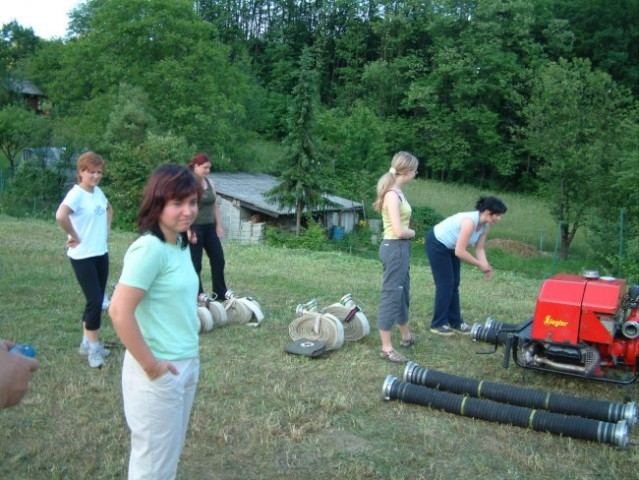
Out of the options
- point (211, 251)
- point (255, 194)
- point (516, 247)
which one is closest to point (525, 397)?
point (211, 251)

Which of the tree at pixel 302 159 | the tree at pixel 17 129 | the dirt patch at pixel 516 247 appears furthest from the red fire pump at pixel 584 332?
the tree at pixel 17 129

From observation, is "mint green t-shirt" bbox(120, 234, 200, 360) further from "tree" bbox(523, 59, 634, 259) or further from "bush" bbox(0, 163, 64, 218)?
"bush" bbox(0, 163, 64, 218)

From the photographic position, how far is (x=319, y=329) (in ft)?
19.6

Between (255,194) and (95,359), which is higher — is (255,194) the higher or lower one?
the lower one

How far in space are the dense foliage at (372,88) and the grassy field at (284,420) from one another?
15233mm

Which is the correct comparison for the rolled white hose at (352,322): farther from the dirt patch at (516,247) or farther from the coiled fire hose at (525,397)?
the dirt patch at (516,247)

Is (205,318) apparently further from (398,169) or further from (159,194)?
(159,194)

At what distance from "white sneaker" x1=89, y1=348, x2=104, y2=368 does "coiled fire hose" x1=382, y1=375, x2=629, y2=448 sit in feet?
7.65

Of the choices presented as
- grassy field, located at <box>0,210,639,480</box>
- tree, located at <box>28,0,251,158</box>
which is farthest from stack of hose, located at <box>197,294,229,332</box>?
tree, located at <box>28,0,251,158</box>

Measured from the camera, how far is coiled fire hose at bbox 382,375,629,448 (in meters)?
4.14

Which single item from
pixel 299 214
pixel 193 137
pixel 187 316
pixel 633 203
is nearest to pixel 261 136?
pixel 193 137

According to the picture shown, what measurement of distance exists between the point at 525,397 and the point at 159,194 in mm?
3237

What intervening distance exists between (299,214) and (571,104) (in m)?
13.6

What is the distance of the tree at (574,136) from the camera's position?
28844 millimetres
